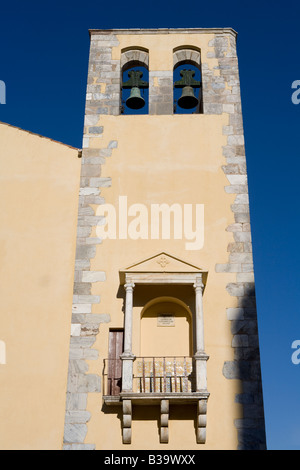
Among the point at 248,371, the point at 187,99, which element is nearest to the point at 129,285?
the point at 248,371

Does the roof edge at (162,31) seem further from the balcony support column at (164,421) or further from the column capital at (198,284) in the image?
the balcony support column at (164,421)

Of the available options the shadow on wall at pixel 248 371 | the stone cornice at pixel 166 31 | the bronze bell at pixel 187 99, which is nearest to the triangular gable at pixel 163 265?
the shadow on wall at pixel 248 371

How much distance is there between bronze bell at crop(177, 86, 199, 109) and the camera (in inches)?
483

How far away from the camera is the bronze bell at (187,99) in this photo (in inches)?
483

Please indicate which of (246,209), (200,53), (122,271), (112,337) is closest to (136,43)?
(200,53)

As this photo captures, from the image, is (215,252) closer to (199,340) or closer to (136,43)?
(199,340)

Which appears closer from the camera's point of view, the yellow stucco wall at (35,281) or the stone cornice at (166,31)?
the yellow stucco wall at (35,281)

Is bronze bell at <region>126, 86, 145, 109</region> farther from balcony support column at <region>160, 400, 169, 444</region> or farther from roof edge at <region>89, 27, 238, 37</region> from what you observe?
balcony support column at <region>160, 400, 169, 444</region>

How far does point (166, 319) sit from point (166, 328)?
16cm

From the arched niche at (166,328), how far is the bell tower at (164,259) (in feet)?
0.06

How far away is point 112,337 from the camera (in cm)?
962

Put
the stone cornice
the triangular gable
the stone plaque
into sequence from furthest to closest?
the stone cornice, the stone plaque, the triangular gable

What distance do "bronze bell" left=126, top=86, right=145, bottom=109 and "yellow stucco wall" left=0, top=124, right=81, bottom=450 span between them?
1694 millimetres

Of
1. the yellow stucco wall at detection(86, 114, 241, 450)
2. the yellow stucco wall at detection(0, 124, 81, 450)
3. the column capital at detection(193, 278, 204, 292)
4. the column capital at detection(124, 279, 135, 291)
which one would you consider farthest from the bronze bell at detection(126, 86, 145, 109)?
the column capital at detection(193, 278, 204, 292)
